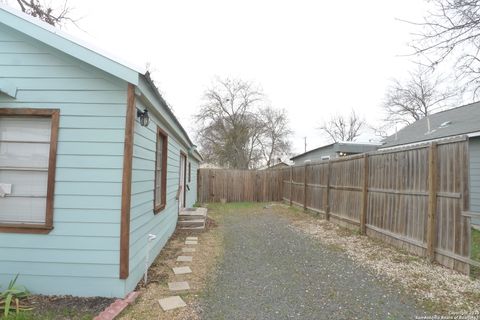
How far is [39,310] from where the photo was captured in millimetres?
3076

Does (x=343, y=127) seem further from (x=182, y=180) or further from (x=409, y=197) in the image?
(x=409, y=197)

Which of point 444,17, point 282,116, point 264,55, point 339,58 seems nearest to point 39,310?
point 444,17

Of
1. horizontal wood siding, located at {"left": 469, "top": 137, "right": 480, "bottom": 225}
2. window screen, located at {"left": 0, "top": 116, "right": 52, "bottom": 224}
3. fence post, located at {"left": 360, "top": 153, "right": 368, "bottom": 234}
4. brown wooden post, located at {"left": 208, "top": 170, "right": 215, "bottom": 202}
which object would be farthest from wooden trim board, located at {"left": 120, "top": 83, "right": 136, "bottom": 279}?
brown wooden post, located at {"left": 208, "top": 170, "right": 215, "bottom": 202}

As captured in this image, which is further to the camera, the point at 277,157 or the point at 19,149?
the point at 277,157

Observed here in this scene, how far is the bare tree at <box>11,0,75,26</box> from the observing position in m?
7.54

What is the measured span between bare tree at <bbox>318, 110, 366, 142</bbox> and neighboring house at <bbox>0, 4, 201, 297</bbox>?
3831 centimetres

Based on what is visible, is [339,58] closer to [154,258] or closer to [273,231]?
[273,231]

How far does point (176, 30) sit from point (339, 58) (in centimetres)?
559

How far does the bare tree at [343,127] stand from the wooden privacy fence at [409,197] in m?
31.7

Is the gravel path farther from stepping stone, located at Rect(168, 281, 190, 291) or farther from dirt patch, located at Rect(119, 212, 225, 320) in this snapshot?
stepping stone, located at Rect(168, 281, 190, 291)

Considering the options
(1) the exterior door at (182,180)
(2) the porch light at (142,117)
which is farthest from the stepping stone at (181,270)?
(1) the exterior door at (182,180)

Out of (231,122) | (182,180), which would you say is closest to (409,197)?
(182,180)

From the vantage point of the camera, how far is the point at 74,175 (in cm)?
352

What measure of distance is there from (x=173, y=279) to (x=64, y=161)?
2165 millimetres
